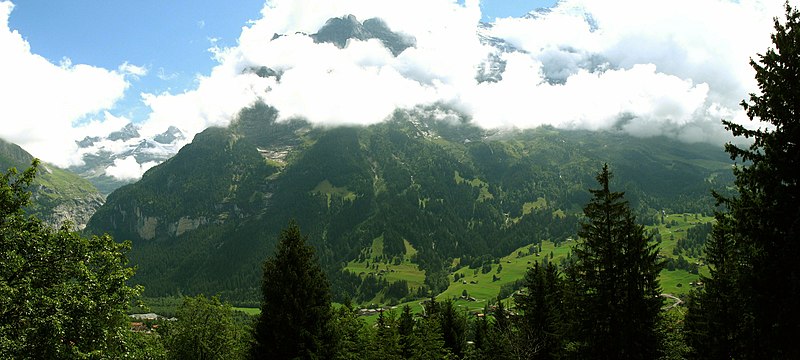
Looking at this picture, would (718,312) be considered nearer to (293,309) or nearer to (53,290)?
(293,309)

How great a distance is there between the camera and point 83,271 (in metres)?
25.2

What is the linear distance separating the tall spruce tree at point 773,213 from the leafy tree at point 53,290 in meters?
29.0

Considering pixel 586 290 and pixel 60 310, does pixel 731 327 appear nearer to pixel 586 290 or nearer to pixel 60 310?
pixel 586 290

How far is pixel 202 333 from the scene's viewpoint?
177 ft

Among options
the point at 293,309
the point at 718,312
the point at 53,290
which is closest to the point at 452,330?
→ the point at 293,309

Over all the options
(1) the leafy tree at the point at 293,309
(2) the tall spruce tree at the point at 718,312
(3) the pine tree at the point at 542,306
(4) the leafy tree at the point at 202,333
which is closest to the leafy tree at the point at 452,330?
(3) the pine tree at the point at 542,306

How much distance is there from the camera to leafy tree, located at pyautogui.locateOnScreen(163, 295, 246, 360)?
5353cm

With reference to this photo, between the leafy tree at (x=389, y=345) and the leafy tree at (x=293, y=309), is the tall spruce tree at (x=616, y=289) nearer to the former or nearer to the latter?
the leafy tree at (x=389, y=345)

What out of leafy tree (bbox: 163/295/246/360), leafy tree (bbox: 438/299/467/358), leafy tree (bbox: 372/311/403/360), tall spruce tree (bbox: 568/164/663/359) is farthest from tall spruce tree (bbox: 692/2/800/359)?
leafy tree (bbox: 438/299/467/358)

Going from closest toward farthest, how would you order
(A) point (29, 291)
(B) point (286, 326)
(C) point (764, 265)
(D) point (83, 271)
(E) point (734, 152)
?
(C) point (764, 265) → (E) point (734, 152) → (A) point (29, 291) → (D) point (83, 271) → (B) point (286, 326)

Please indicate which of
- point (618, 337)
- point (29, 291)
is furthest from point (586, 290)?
point (29, 291)

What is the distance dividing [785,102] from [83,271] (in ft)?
108

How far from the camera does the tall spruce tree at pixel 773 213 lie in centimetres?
1862

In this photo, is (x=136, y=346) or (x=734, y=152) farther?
(x=136, y=346)
